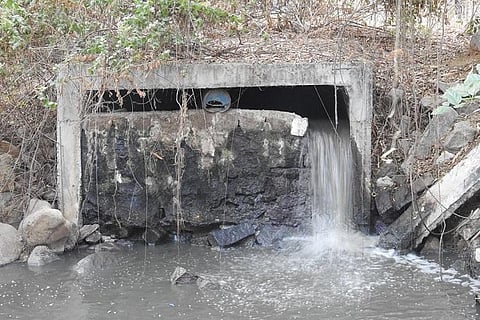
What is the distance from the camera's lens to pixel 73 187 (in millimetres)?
8219

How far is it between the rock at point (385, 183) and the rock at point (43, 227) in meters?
3.62

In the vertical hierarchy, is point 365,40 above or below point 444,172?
above

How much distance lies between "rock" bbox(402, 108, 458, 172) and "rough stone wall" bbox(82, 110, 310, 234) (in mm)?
1283

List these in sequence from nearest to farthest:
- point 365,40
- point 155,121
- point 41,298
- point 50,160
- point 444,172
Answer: point 41,298 → point 444,172 → point 155,121 → point 50,160 → point 365,40

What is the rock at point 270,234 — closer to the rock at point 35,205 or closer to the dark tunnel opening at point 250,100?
the dark tunnel opening at point 250,100

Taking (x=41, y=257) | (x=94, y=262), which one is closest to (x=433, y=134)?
(x=94, y=262)

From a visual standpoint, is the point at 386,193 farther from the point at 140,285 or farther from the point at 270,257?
the point at 140,285

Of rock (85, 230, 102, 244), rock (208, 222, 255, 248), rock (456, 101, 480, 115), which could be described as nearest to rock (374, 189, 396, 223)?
rock (456, 101, 480, 115)

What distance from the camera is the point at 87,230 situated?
8102mm

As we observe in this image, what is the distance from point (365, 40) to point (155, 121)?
3315 mm

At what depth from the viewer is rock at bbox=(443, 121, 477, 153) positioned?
7.58 metres

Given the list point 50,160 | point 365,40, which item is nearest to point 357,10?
point 365,40

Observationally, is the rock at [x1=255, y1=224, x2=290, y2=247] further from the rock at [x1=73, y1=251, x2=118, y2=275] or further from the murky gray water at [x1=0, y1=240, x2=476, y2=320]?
the rock at [x1=73, y1=251, x2=118, y2=275]

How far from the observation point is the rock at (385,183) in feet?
26.0
